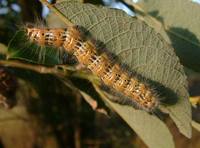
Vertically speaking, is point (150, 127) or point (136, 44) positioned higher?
point (136, 44)

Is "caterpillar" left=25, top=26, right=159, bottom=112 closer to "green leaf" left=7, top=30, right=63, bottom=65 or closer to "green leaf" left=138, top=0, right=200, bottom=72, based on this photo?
"green leaf" left=7, top=30, right=63, bottom=65

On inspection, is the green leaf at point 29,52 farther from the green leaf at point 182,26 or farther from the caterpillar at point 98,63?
the green leaf at point 182,26

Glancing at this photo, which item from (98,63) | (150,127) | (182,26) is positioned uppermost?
(182,26)

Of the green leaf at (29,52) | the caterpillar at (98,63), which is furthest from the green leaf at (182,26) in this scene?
the green leaf at (29,52)

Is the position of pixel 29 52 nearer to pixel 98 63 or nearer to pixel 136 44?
pixel 98 63

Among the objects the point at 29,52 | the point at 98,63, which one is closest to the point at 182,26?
the point at 98,63

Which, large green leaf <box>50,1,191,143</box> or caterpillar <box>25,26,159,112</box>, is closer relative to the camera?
large green leaf <box>50,1,191,143</box>

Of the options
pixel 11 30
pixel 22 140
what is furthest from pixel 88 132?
pixel 11 30

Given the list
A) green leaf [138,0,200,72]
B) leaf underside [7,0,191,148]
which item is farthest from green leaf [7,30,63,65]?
green leaf [138,0,200,72]
